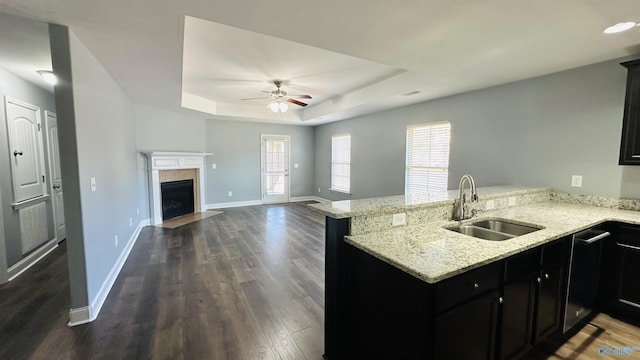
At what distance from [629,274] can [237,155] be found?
7.13m

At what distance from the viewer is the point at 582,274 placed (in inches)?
84.8

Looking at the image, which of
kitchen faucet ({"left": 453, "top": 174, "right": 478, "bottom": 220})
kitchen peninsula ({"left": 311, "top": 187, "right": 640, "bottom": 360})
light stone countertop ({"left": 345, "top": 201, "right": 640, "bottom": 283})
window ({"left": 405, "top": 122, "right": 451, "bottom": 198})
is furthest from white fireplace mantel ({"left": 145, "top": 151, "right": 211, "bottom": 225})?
kitchen faucet ({"left": 453, "top": 174, "right": 478, "bottom": 220})

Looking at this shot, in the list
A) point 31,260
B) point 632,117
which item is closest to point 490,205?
point 632,117

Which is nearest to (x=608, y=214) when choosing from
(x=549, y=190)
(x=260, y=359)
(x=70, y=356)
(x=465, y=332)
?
(x=549, y=190)

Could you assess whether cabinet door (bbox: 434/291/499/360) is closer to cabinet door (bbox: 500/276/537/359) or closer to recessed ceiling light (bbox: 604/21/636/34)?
cabinet door (bbox: 500/276/537/359)

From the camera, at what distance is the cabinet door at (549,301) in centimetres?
180

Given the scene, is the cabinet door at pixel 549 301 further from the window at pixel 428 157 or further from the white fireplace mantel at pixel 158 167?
the white fireplace mantel at pixel 158 167

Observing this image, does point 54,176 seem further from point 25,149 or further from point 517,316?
point 517,316

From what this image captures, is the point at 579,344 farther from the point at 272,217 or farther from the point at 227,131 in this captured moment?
the point at 227,131

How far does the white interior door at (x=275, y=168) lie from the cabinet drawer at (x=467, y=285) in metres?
6.71

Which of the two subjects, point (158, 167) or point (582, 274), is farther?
point (158, 167)

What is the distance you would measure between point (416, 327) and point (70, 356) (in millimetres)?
2387

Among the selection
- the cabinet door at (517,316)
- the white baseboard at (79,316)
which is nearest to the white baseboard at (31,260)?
the white baseboard at (79,316)

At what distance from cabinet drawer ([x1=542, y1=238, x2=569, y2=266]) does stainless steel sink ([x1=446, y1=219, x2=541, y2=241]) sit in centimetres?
17
